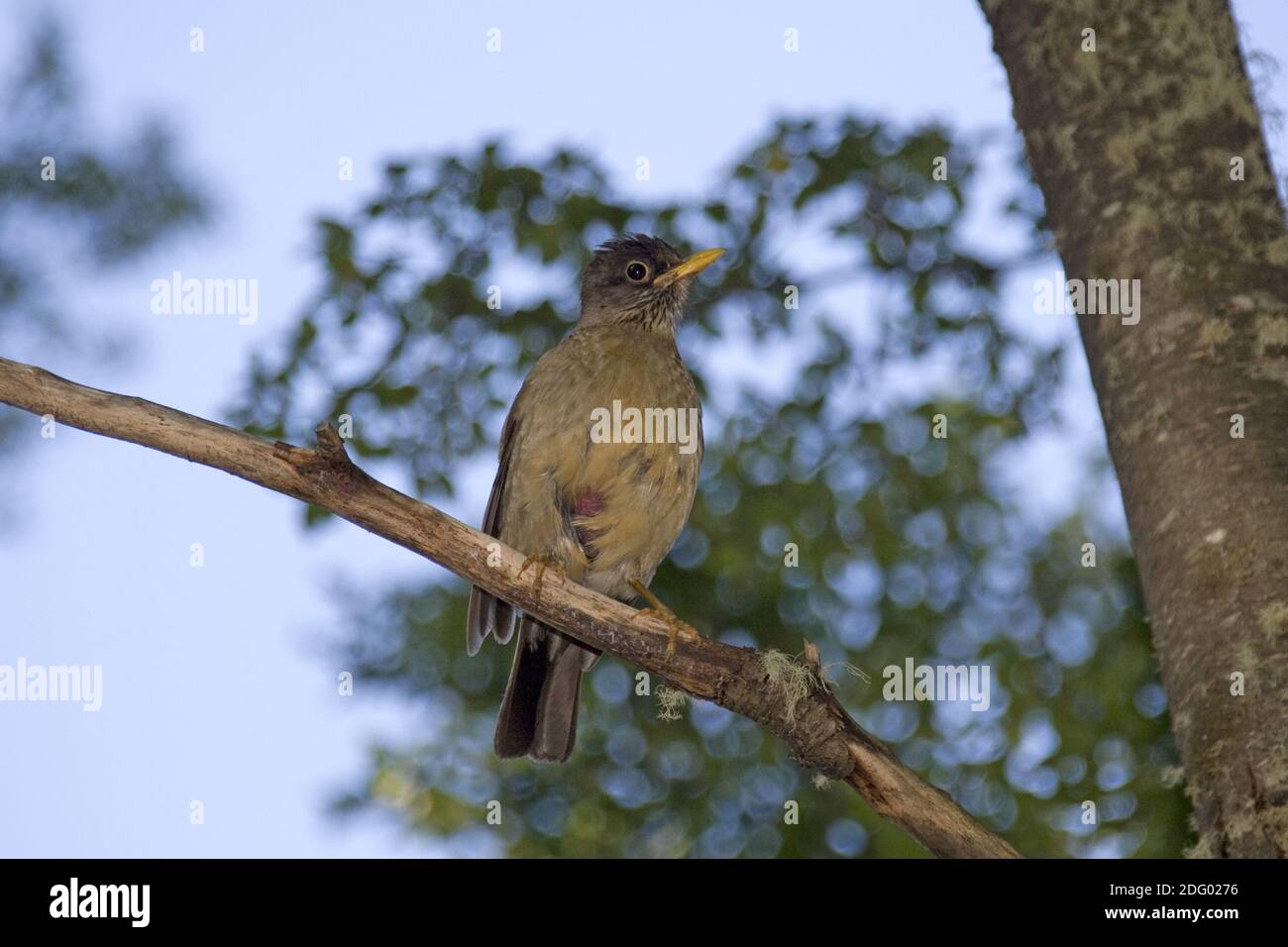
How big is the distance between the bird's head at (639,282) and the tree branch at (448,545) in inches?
102

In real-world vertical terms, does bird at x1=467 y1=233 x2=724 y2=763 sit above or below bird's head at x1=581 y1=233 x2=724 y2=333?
below

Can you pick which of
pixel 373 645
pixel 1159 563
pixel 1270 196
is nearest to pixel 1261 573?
pixel 1159 563

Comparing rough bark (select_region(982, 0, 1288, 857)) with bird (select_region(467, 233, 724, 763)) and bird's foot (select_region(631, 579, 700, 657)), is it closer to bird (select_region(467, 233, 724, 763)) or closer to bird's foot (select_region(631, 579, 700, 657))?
bird's foot (select_region(631, 579, 700, 657))

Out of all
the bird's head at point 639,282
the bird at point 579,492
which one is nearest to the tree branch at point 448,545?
the bird at point 579,492

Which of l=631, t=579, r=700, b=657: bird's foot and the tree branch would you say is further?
l=631, t=579, r=700, b=657: bird's foot

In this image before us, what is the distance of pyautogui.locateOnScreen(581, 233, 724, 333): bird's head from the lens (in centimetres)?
639

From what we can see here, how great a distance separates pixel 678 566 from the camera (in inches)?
309

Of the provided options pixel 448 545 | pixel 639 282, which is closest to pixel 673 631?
pixel 448 545

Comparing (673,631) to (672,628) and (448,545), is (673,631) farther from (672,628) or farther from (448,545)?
(448,545)

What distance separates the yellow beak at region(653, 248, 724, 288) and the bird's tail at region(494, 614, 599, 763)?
174 centimetres

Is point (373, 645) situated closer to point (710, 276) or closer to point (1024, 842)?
point (710, 276)

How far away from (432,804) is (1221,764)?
5.56 metres

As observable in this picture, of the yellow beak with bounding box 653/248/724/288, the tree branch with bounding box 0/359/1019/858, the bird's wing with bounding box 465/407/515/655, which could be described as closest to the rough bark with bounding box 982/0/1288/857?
the tree branch with bounding box 0/359/1019/858

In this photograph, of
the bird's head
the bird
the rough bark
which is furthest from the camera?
the bird's head
